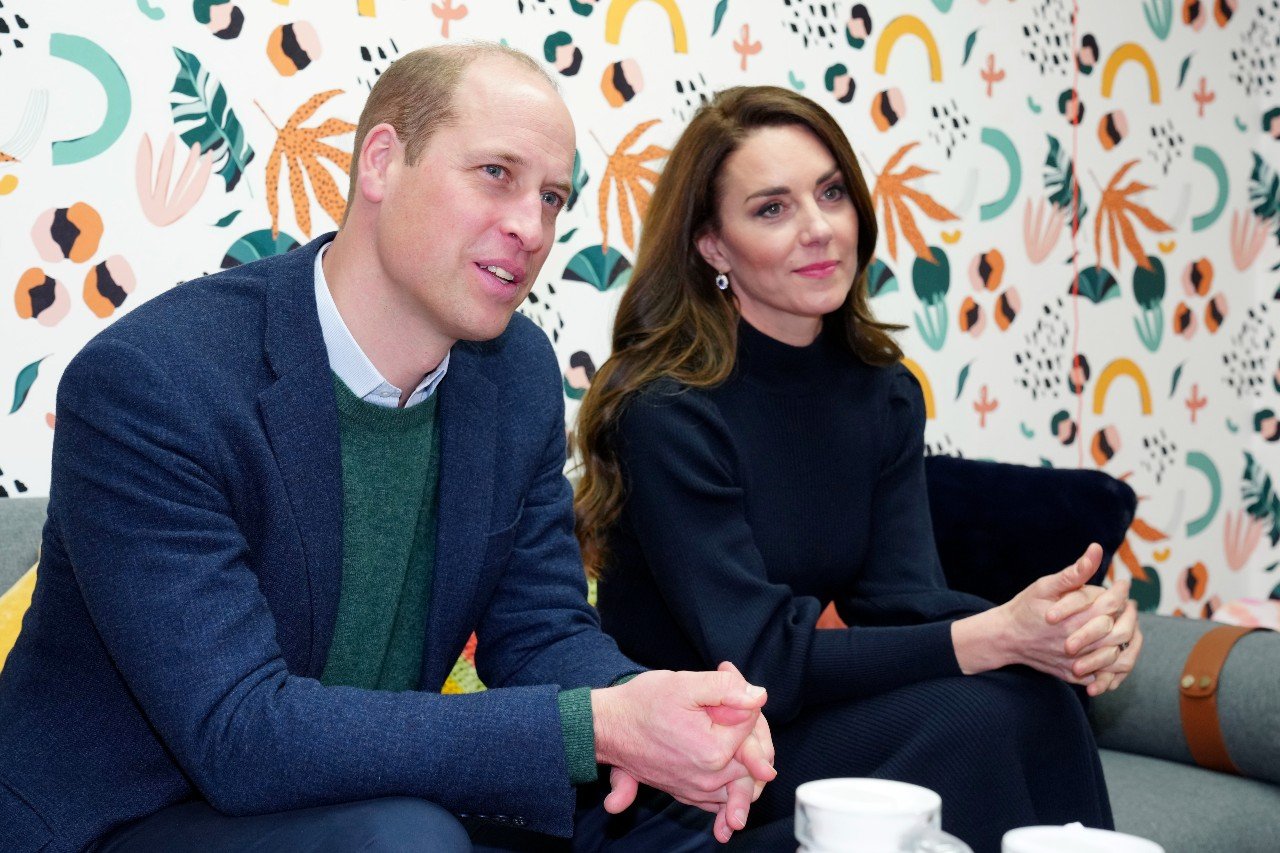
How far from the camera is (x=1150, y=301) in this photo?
11.6 ft

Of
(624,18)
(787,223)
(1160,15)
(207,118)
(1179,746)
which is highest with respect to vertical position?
(1160,15)

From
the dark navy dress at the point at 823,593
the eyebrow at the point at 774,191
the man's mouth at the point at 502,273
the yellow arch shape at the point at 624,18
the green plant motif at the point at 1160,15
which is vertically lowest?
the dark navy dress at the point at 823,593

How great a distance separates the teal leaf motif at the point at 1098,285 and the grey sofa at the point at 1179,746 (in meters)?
1.12

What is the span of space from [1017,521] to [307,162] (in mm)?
→ 1380

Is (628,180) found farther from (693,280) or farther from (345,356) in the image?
(345,356)

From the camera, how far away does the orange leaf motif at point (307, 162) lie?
209 cm

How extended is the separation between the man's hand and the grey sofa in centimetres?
89

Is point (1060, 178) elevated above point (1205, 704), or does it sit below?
above

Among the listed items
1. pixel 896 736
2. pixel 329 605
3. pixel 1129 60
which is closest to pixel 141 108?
pixel 329 605

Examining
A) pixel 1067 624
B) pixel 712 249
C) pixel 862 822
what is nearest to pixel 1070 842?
pixel 862 822

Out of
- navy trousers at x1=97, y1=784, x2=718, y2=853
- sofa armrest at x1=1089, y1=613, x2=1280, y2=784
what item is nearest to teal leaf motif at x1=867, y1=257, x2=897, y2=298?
sofa armrest at x1=1089, y1=613, x2=1280, y2=784

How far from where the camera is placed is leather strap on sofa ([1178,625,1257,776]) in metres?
2.22

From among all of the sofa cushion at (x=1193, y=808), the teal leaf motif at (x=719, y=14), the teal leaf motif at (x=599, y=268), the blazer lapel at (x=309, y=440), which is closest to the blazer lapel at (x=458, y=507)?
the blazer lapel at (x=309, y=440)

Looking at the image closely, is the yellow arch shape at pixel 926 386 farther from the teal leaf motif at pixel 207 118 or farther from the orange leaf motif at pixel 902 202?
the teal leaf motif at pixel 207 118
